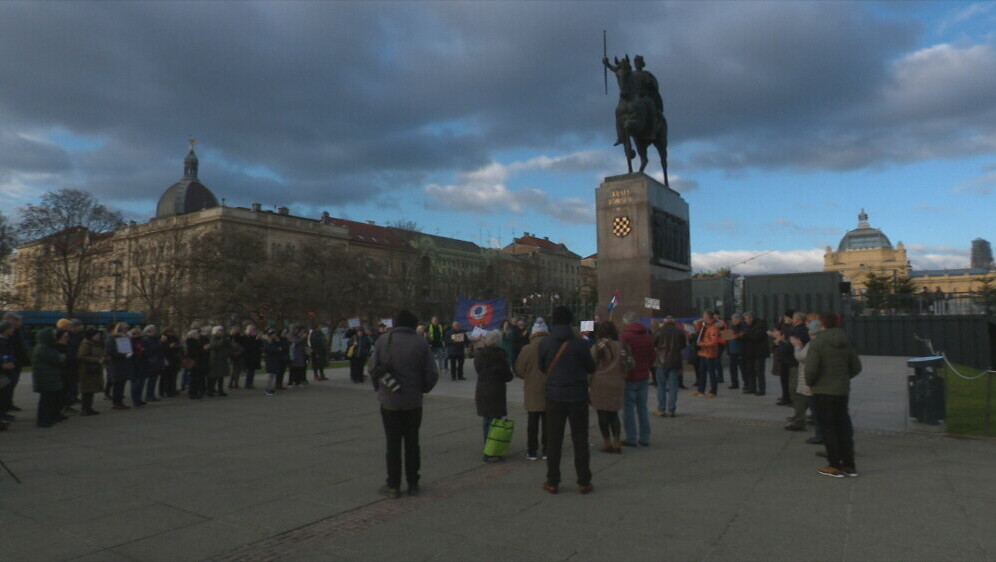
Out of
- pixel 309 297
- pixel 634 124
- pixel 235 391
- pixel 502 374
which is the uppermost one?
pixel 634 124

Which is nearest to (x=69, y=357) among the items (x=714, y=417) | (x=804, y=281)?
(x=714, y=417)

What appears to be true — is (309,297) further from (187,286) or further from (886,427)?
(886,427)

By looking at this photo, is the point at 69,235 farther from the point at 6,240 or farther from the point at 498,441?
the point at 498,441

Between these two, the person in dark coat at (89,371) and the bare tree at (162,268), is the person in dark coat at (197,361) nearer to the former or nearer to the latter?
the person in dark coat at (89,371)

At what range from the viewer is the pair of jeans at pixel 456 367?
18153 mm

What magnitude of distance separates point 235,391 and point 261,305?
2498 cm

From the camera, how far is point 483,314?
65.7 feet

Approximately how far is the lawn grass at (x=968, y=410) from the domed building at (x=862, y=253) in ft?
305

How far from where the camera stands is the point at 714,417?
1058cm

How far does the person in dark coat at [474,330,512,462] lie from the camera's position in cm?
768

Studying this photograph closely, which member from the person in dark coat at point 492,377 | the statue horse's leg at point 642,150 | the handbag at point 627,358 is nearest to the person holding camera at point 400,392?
the person in dark coat at point 492,377

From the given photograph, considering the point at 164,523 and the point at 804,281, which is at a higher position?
the point at 804,281

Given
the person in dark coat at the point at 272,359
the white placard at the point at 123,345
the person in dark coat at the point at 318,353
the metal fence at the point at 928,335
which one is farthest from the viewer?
the metal fence at the point at 928,335

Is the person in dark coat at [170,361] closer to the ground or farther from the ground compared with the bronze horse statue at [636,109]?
closer to the ground
